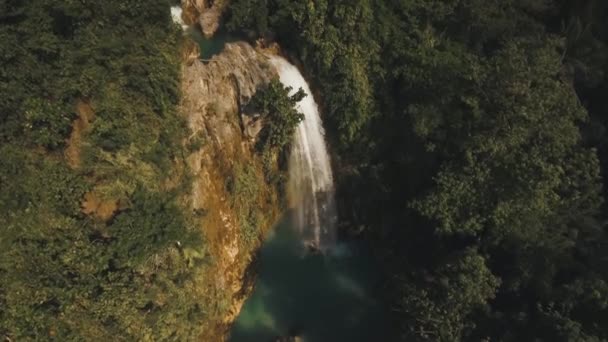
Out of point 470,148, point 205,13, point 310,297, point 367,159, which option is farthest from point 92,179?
point 205,13

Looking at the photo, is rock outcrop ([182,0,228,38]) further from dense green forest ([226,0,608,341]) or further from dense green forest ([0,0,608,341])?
dense green forest ([226,0,608,341])

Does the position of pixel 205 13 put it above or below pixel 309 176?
above

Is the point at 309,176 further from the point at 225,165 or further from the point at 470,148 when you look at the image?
the point at 470,148

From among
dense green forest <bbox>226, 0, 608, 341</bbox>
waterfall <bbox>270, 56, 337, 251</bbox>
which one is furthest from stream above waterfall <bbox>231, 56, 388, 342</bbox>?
dense green forest <bbox>226, 0, 608, 341</bbox>

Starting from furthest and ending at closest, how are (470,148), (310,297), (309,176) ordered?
(309,176)
(310,297)
(470,148)

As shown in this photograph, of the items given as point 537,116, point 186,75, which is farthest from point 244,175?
point 537,116

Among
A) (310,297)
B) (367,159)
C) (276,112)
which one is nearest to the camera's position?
(276,112)

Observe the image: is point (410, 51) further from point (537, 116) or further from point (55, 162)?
point (55, 162)

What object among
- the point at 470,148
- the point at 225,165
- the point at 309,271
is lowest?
the point at 309,271

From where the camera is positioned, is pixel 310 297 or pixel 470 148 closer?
pixel 470 148
